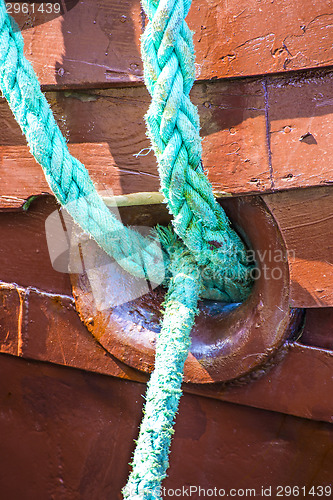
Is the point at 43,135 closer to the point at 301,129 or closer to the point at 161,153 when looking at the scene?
the point at 161,153

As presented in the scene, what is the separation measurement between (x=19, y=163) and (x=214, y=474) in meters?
0.93

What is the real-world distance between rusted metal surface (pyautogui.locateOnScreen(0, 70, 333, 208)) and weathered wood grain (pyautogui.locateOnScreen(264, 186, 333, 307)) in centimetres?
4

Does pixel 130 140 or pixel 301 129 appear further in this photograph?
pixel 130 140

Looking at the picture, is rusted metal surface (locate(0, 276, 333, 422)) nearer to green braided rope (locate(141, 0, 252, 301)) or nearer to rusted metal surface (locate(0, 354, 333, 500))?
rusted metal surface (locate(0, 354, 333, 500))

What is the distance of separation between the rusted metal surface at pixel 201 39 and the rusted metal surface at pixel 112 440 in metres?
0.77

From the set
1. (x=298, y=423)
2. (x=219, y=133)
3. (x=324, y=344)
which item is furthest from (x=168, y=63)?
(x=298, y=423)

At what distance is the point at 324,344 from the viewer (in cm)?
108

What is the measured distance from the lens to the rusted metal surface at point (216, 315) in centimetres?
104

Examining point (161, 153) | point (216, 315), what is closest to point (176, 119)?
point (161, 153)

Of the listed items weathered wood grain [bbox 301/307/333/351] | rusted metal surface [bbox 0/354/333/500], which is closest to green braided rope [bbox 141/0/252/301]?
weathered wood grain [bbox 301/307/333/351]

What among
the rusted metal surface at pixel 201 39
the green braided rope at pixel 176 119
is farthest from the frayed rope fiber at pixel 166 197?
the rusted metal surface at pixel 201 39

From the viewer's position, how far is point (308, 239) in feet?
3.24

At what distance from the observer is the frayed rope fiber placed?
2.66 feet

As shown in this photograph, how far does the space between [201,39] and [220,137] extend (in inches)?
8.0
